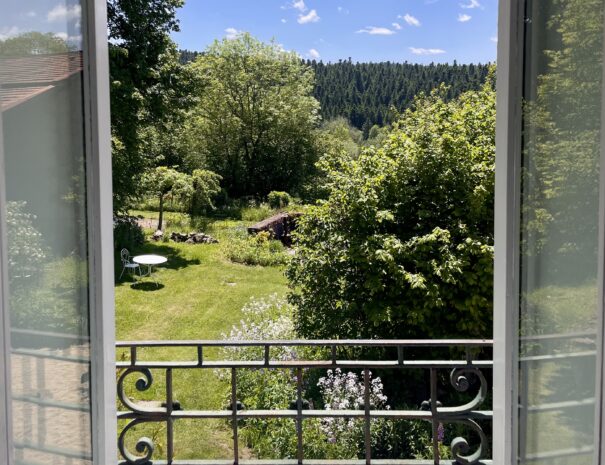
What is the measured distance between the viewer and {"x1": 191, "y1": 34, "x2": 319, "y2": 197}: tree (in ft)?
34.7

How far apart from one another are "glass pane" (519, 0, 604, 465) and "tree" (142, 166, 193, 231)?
872cm

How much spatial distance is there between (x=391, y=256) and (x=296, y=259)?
837mm

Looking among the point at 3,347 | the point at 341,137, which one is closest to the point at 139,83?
the point at 341,137

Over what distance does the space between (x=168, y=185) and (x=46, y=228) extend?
8.92 metres

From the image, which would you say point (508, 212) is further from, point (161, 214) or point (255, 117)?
point (255, 117)

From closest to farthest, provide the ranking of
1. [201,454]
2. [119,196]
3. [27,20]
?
[27,20], [201,454], [119,196]

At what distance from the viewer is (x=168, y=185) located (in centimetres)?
955

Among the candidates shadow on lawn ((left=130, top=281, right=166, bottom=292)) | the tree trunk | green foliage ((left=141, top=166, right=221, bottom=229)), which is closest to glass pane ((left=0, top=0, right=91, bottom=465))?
shadow on lawn ((left=130, top=281, right=166, bottom=292))

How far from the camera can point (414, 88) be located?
1020cm

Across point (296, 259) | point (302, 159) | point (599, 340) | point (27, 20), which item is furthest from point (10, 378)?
point (302, 159)

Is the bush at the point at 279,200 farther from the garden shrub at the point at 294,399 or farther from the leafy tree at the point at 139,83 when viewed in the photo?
the garden shrub at the point at 294,399

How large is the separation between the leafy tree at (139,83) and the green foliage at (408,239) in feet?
13.7

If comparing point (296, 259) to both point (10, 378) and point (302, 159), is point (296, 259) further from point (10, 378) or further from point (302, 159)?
point (302, 159)

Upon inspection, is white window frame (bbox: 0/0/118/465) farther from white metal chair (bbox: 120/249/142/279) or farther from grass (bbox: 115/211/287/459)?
white metal chair (bbox: 120/249/142/279)
